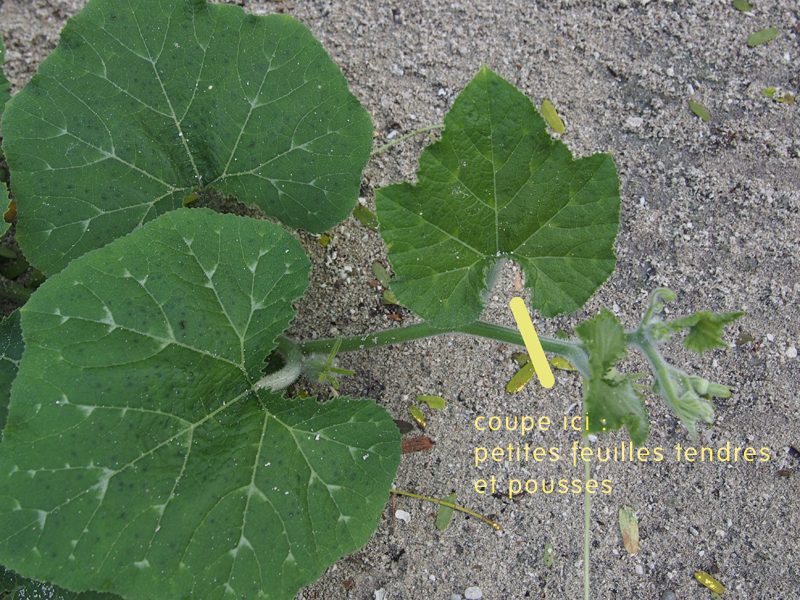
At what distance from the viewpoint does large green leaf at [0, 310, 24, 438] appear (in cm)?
210

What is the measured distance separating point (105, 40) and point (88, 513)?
123cm

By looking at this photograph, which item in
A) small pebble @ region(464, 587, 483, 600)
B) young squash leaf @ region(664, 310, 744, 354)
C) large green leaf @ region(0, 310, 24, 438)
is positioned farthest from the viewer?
small pebble @ region(464, 587, 483, 600)

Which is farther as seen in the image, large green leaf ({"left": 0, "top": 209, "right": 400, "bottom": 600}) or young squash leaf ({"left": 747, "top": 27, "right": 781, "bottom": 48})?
young squash leaf ({"left": 747, "top": 27, "right": 781, "bottom": 48})

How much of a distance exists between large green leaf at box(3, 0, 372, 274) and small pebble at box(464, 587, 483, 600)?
1.24 meters

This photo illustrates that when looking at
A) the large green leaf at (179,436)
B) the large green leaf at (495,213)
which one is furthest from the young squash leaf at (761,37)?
the large green leaf at (179,436)

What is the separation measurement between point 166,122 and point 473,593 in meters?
1.67

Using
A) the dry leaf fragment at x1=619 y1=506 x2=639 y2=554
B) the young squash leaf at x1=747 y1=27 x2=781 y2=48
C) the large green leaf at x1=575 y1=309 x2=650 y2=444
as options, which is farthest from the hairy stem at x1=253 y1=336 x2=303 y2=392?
the young squash leaf at x1=747 y1=27 x2=781 y2=48

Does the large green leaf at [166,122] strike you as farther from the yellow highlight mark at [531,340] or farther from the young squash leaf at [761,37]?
the young squash leaf at [761,37]

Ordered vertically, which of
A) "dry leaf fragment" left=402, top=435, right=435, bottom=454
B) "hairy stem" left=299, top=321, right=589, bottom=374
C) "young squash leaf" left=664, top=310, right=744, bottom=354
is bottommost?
"dry leaf fragment" left=402, top=435, right=435, bottom=454

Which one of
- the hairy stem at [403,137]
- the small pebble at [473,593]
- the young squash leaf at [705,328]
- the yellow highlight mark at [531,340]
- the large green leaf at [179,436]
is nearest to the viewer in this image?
the young squash leaf at [705,328]

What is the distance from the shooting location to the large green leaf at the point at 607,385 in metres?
1.66

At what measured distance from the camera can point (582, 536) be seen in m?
2.53

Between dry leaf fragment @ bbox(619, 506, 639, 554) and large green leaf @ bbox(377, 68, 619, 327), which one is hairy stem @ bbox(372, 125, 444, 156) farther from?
dry leaf fragment @ bbox(619, 506, 639, 554)

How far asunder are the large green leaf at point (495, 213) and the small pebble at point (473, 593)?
3.26 feet
